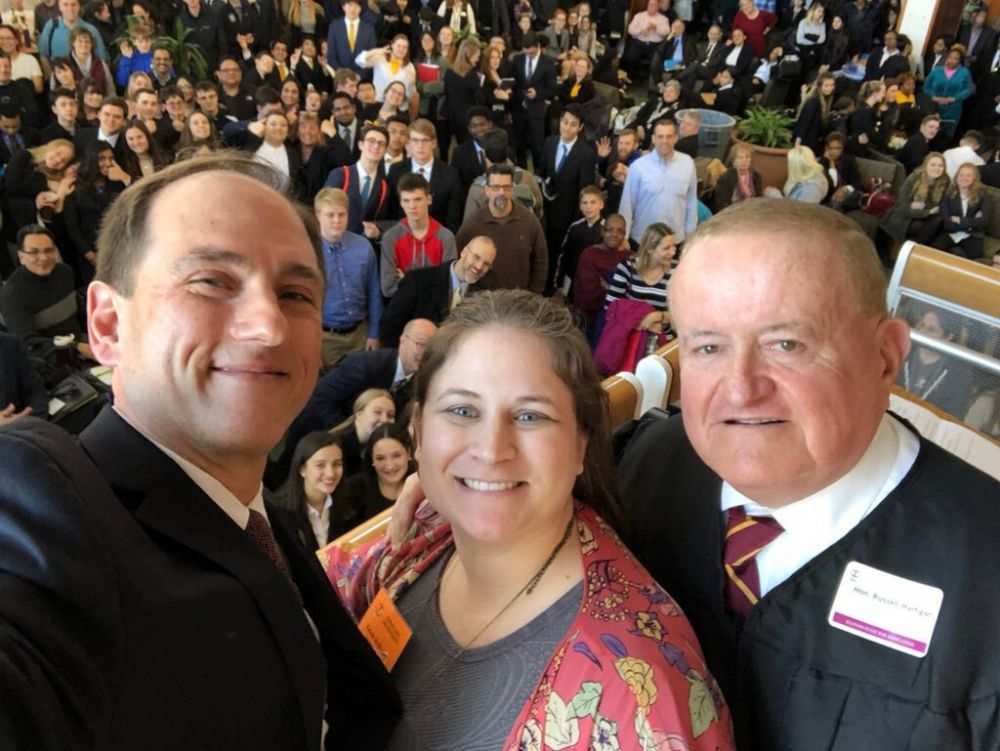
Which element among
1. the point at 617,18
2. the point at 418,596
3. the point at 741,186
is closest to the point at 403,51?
the point at 741,186

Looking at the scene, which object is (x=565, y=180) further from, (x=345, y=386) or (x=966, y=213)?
(x=966, y=213)

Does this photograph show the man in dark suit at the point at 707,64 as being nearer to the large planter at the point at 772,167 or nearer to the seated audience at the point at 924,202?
the large planter at the point at 772,167

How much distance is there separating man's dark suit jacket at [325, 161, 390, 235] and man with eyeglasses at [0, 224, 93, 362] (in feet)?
5.85

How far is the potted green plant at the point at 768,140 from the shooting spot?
A: 8672 millimetres

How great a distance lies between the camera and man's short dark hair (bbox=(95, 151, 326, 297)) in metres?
1.12

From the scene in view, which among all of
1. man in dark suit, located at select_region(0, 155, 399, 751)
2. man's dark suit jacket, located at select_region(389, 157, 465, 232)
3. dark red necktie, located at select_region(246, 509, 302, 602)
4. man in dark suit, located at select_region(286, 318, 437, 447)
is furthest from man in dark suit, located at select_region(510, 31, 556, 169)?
dark red necktie, located at select_region(246, 509, 302, 602)

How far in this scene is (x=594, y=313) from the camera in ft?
18.6

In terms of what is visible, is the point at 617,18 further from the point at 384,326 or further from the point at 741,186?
the point at 384,326

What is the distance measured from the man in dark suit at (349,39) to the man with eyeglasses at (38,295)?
5.13 meters

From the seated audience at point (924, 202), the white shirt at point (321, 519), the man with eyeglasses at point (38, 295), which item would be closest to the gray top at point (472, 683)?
the white shirt at point (321, 519)

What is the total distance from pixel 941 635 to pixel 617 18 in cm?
1274

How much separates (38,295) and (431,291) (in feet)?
7.04

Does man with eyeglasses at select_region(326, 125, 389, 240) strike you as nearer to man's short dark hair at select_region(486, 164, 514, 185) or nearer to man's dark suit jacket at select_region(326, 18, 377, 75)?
man's short dark hair at select_region(486, 164, 514, 185)

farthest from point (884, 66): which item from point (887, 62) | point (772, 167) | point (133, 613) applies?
point (133, 613)
